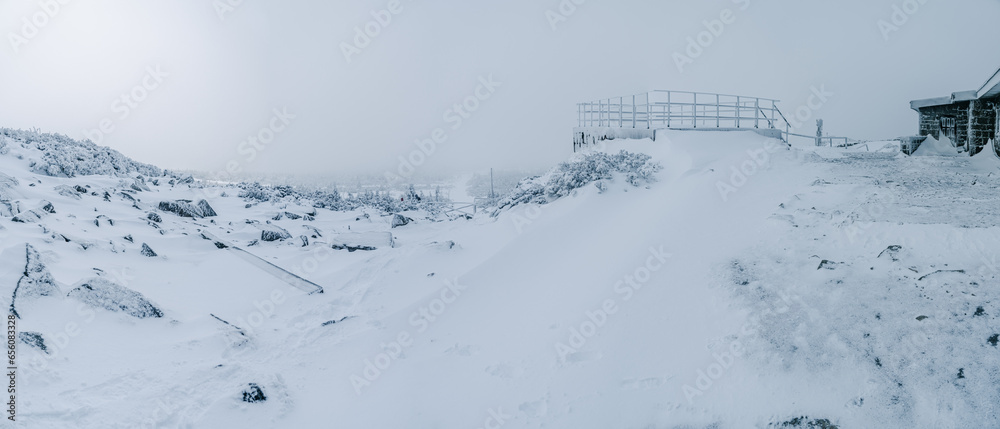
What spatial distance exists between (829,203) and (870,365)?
4.64 m

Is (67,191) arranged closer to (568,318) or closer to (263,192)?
(263,192)

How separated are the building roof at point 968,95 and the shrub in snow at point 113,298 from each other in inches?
772

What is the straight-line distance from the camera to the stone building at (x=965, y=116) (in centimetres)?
1620

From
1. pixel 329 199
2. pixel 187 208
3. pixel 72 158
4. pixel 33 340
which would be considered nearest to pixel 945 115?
pixel 329 199

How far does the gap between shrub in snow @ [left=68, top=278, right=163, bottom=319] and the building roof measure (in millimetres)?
19612

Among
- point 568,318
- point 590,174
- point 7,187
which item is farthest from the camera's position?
point 590,174

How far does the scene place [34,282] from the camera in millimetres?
6672

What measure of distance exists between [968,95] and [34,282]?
2328cm

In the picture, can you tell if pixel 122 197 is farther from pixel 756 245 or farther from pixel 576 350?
pixel 756 245

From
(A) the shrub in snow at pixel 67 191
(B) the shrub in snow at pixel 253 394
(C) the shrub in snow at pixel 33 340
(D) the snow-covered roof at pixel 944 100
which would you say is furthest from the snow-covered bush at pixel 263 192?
(D) the snow-covered roof at pixel 944 100

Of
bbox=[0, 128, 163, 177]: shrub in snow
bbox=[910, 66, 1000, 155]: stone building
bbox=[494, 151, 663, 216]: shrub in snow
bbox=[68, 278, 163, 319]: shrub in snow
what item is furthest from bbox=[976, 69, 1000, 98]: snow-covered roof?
bbox=[0, 128, 163, 177]: shrub in snow

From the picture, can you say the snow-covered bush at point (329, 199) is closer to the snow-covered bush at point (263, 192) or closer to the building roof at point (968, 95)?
the snow-covered bush at point (263, 192)

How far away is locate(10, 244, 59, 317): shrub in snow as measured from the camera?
6454 millimetres

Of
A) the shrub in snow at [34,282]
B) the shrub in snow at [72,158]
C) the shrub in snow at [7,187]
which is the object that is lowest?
the shrub in snow at [34,282]
